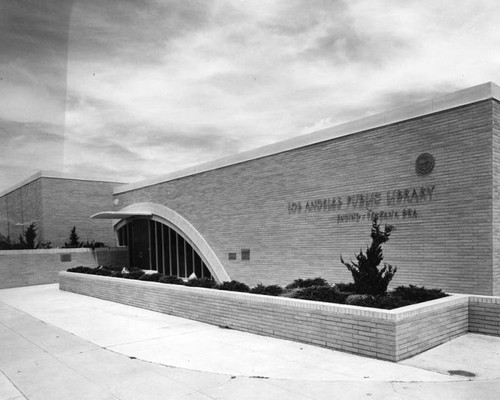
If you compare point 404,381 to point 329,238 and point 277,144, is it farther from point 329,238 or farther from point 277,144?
point 277,144

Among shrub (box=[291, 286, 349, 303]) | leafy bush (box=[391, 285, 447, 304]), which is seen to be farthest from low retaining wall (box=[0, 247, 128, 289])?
leafy bush (box=[391, 285, 447, 304])

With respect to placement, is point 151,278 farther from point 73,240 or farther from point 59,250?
point 73,240

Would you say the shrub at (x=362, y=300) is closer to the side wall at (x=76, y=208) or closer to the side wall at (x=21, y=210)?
the side wall at (x=76, y=208)

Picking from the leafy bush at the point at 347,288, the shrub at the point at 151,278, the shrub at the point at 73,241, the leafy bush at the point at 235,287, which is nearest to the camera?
the leafy bush at the point at 347,288

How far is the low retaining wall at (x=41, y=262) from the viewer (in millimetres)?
22828

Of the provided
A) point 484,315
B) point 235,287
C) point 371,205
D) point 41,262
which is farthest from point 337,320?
point 41,262

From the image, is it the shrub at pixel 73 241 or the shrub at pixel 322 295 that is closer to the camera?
the shrub at pixel 322 295

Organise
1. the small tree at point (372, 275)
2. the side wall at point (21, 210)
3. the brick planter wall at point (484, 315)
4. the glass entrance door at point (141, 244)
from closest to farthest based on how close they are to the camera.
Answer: the brick planter wall at point (484, 315), the small tree at point (372, 275), the glass entrance door at point (141, 244), the side wall at point (21, 210)

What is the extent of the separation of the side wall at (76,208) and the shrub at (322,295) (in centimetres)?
2376

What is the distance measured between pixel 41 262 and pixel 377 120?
20.0 m

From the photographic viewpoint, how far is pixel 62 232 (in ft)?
97.5

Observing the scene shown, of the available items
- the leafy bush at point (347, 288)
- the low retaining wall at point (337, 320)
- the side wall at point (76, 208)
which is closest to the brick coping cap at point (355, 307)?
the low retaining wall at point (337, 320)

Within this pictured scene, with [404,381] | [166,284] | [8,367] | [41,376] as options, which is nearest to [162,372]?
[41,376]

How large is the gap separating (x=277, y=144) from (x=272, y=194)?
182 centimetres
